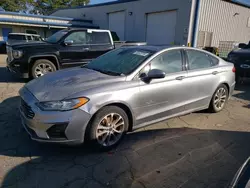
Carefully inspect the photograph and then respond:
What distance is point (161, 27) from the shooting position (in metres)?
14.0

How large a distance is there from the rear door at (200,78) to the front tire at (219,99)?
8.0 inches

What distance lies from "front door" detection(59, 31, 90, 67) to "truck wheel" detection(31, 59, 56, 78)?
43cm

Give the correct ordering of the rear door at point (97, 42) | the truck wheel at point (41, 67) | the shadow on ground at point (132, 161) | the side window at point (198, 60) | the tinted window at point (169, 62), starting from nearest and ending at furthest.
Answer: the shadow on ground at point (132, 161) → the tinted window at point (169, 62) → the side window at point (198, 60) → the truck wheel at point (41, 67) → the rear door at point (97, 42)

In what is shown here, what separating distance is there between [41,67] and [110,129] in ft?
14.8

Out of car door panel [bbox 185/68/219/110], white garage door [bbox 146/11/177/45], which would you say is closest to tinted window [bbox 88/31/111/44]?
A: car door panel [bbox 185/68/219/110]

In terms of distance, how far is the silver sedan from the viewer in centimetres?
263

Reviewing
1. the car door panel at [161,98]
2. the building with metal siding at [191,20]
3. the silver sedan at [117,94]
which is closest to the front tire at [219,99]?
the silver sedan at [117,94]

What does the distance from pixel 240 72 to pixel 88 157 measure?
6.86 metres

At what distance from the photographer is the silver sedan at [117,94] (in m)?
2.63

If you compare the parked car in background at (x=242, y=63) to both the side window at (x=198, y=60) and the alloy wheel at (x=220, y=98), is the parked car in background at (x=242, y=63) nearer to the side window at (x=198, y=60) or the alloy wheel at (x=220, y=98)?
the alloy wheel at (x=220, y=98)

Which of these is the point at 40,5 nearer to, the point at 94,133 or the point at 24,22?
the point at 24,22

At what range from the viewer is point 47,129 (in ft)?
8.52

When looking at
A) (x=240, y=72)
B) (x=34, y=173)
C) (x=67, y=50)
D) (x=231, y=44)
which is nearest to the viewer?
(x=34, y=173)

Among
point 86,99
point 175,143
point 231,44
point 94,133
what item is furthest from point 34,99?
point 231,44
